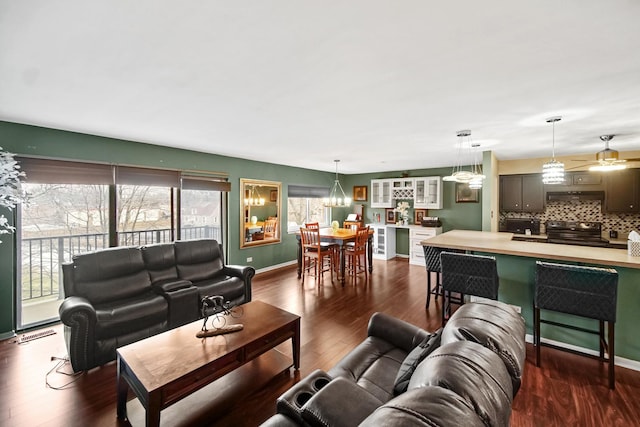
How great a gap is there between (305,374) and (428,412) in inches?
77.0

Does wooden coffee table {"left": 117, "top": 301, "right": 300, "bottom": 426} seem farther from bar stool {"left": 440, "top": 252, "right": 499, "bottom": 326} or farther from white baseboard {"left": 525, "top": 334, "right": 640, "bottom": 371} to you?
white baseboard {"left": 525, "top": 334, "right": 640, "bottom": 371}

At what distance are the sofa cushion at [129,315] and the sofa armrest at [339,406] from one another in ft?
7.58

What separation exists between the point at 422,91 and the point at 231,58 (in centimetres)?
149

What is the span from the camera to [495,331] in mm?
1266

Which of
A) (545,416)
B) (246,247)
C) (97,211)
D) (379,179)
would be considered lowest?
(545,416)

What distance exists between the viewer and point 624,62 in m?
1.73

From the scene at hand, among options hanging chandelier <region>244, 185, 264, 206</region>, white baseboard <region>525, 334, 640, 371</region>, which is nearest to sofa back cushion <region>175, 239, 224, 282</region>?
hanging chandelier <region>244, 185, 264, 206</region>

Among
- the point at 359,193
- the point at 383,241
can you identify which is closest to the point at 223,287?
the point at 383,241

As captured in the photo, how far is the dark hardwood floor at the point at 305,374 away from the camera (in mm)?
1903

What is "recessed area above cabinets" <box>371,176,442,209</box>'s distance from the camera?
6.74m

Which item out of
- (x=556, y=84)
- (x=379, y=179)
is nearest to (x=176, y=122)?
(x=556, y=84)

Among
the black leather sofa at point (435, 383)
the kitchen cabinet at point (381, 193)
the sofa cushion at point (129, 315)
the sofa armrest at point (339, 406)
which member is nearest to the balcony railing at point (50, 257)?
the sofa cushion at point (129, 315)

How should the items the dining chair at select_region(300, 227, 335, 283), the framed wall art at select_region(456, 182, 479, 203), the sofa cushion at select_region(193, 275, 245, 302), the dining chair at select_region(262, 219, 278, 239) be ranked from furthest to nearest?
the framed wall art at select_region(456, 182, 479, 203), the dining chair at select_region(262, 219, 278, 239), the dining chair at select_region(300, 227, 335, 283), the sofa cushion at select_region(193, 275, 245, 302)

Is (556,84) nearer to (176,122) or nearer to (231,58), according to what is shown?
(231,58)
